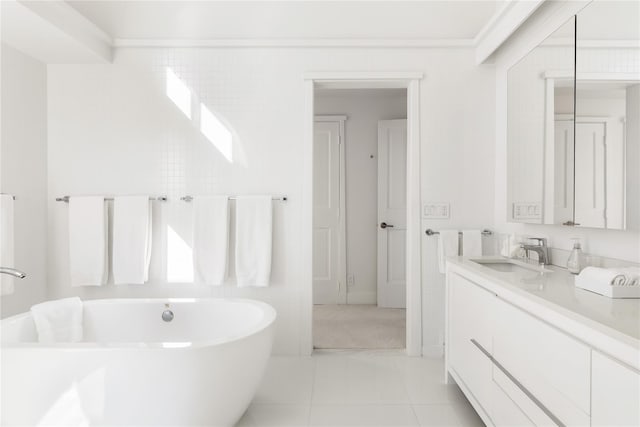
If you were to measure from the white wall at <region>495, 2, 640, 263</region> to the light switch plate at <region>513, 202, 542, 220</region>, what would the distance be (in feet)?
0.27

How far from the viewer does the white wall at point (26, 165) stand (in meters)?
2.51

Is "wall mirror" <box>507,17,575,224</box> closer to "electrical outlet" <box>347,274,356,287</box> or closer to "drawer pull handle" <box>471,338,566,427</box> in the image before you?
"drawer pull handle" <box>471,338,566,427</box>

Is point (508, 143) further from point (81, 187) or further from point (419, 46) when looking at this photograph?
point (81, 187)

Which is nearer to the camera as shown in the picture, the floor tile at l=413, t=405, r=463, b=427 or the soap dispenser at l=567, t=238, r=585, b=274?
the soap dispenser at l=567, t=238, r=585, b=274

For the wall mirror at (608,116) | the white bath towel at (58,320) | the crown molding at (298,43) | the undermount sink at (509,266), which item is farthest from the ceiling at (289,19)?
the white bath towel at (58,320)

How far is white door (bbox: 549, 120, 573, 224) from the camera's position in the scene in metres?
1.94

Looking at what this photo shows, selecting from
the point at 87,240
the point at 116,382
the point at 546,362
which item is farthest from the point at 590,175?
the point at 87,240

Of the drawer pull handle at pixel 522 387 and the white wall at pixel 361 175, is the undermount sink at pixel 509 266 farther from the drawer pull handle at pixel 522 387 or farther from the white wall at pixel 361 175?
the white wall at pixel 361 175

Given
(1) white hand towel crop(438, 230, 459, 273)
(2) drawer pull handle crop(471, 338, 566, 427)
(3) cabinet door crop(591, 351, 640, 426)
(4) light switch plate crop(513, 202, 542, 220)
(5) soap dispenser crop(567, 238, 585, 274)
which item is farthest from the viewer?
(1) white hand towel crop(438, 230, 459, 273)

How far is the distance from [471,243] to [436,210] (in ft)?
1.10

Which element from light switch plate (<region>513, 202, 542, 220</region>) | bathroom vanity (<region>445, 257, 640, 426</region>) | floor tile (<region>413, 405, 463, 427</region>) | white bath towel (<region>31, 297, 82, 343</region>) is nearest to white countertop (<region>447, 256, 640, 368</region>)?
bathroom vanity (<region>445, 257, 640, 426</region>)

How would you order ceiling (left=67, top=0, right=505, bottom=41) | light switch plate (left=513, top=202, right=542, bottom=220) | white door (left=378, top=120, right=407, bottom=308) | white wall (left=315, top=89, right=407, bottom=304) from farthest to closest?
1. white wall (left=315, top=89, right=407, bottom=304)
2. white door (left=378, top=120, right=407, bottom=308)
3. ceiling (left=67, top=0, right=505, bottom=41)
4. light switch plate (left=513, top=202, right=542, bottom=220)

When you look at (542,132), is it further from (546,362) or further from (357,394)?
(357,394)

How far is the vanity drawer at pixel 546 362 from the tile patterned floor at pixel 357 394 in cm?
67
